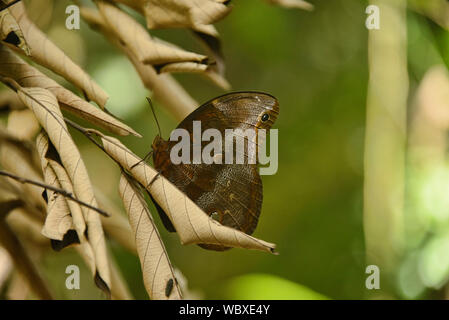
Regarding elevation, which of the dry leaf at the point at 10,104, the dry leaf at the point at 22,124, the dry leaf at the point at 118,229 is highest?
the dry leaf at the point at 10,104

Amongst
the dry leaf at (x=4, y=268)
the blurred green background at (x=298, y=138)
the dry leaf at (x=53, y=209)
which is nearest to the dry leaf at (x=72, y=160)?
the dry leaf at (x=53, y=209)

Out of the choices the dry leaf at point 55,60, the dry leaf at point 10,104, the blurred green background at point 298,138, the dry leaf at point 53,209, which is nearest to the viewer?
the dry leaf at point 53,209

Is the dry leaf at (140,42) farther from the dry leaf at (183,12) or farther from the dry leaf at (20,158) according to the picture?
the dry leaf at (20,158)

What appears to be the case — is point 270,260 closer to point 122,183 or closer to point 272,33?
point 272,33

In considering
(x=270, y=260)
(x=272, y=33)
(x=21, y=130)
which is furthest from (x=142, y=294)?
(x=272, y=33)

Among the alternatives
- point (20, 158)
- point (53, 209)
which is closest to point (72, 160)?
point (53, 209)

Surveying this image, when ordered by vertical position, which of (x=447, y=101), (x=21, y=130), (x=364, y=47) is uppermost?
(x=364, y=47)
